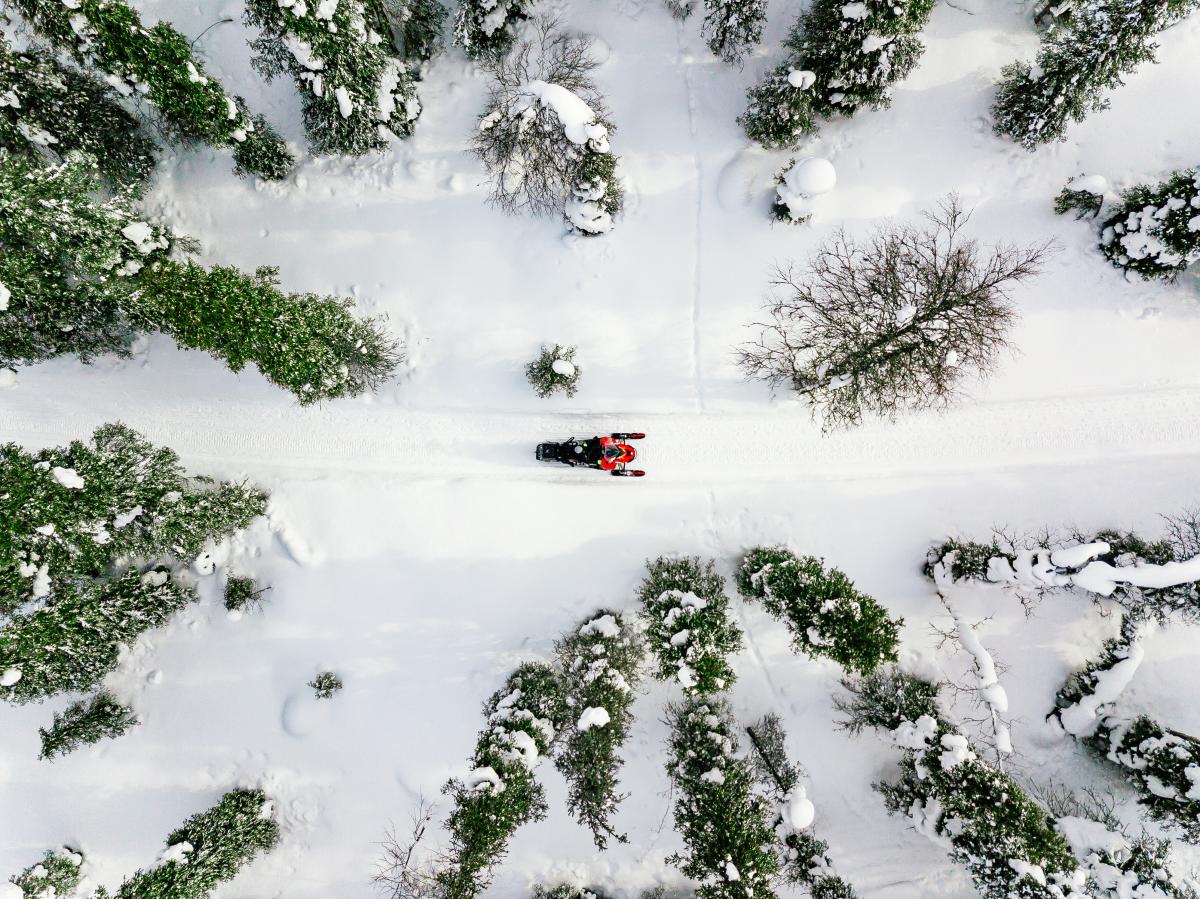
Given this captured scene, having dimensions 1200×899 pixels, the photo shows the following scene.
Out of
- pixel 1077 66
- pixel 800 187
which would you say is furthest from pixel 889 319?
pixel 1077 66

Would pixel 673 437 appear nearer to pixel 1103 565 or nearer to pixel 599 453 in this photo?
pixel 599 453

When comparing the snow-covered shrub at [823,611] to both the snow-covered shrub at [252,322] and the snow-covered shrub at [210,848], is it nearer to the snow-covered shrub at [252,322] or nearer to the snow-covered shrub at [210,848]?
the snow-covered shrub at [252,322]

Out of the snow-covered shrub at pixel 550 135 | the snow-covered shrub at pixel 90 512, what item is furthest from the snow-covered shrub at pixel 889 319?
the snow-covered shrub at pixel 90 512

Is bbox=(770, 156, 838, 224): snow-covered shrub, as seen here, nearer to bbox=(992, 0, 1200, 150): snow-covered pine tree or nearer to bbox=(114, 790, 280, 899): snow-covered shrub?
bbox=(992, 0, 1200, 150): snow-covered pine tree

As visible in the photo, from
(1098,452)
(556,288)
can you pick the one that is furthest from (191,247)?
(1098,452)

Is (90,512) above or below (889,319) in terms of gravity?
below

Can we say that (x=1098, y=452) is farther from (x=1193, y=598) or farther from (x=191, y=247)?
(x=191, y=247)
